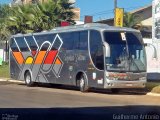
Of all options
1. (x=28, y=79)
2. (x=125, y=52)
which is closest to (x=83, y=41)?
(x=125, y=52)

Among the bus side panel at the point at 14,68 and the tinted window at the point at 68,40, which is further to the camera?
the bus side panel at the point at 14,68

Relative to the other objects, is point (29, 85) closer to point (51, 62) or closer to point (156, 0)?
point (51, 62)

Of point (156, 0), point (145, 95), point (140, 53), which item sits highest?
point (156, 0)

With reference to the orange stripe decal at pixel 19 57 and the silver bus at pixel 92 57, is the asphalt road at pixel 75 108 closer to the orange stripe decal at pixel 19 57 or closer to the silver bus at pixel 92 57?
the silver bus at pixel 92 57

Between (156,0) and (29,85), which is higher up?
(156,0)

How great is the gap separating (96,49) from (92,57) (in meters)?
0.52

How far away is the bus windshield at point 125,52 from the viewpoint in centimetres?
2475

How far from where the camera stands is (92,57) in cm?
2562

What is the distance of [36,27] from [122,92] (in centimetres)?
2093

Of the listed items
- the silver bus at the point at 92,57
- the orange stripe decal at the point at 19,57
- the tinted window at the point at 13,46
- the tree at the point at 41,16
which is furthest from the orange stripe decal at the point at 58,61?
the tree at the point at 41,16

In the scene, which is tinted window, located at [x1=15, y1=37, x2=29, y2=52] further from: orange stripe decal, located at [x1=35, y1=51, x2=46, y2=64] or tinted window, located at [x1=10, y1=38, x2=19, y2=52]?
orange stripe decal, located at [x1=35, y1=51, x2=46, y2=64]

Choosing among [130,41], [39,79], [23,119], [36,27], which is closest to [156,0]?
[130,41]

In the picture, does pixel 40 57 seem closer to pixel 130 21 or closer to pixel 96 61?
pixel 96 61

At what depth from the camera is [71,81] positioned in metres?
27.7
